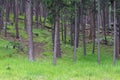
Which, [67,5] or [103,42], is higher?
[67,5]

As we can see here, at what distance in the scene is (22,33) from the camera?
47.4 metres

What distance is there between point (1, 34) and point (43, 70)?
2605 cm

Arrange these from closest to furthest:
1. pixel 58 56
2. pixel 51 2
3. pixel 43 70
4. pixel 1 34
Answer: pixel 43 70 < pixel 51 2 < pixel 58 56 < pixel 1 34

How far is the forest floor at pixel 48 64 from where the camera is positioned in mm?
16891

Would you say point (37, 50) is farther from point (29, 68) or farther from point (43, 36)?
point (29, 68)

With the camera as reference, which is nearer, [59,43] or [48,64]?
[48,64]

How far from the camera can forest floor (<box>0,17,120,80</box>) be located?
665 inches

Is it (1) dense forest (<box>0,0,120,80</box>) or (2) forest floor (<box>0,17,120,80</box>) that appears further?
(1) dense forest (<box>0,0,120,80</box>)

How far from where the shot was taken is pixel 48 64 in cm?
2328

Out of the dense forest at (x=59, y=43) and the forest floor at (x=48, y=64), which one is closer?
the forest floor at (x=48, y=64)

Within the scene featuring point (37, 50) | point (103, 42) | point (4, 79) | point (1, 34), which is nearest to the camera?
point (4, 79)

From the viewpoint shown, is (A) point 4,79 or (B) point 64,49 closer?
(A) point 4,79

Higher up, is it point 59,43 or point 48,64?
point 59,43

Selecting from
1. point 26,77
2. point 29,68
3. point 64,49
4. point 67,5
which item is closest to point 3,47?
point 64,49
